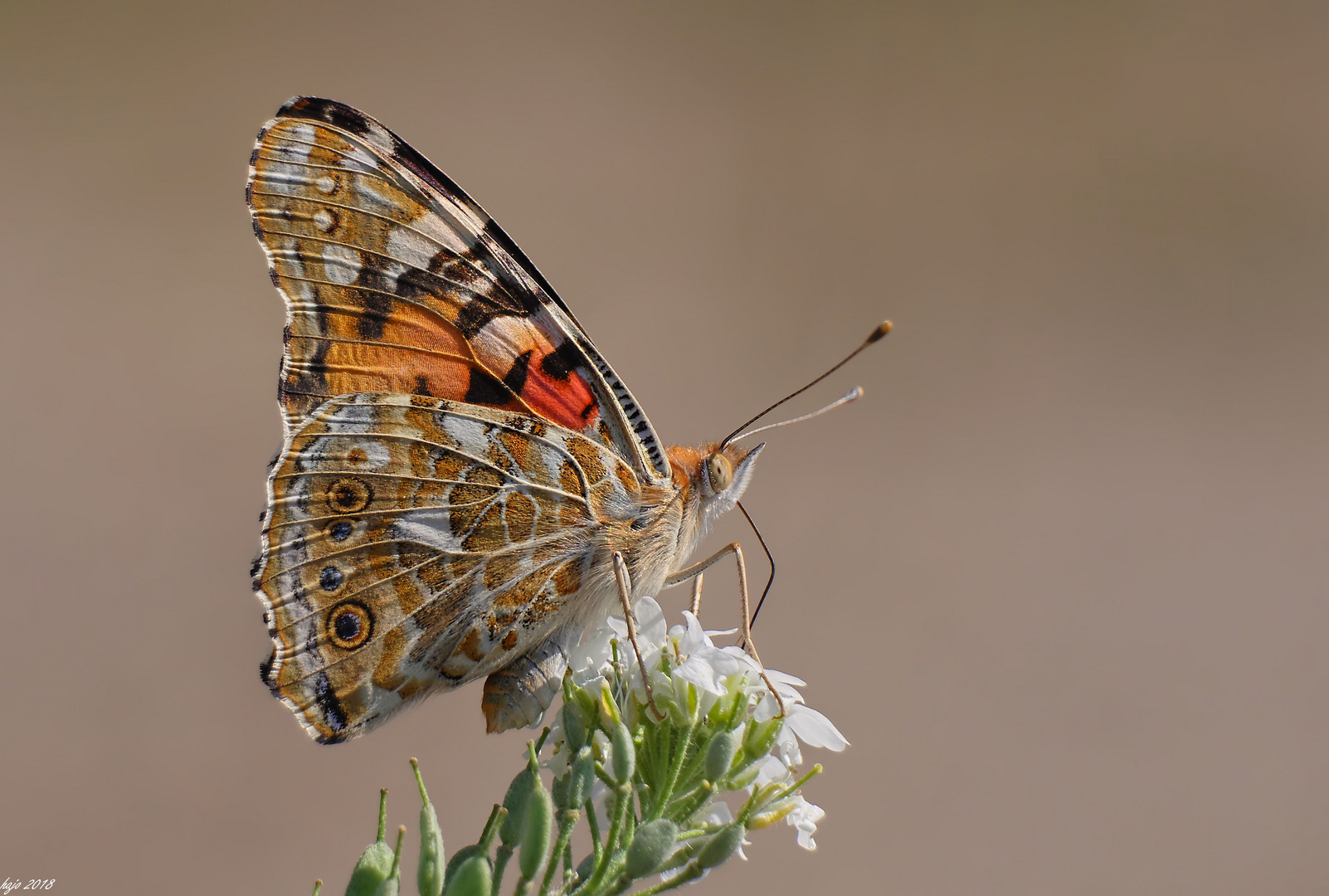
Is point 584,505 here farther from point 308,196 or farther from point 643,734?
point 308,196

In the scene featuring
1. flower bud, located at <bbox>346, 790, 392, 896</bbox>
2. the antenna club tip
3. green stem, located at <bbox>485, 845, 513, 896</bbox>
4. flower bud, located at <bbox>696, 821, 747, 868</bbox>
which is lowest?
flower bud, located at <bbox>696, 821, 747, 868</bbox>

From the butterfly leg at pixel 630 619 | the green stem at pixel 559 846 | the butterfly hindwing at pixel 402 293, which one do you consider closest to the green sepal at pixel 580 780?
the green stem at pixel 559 846

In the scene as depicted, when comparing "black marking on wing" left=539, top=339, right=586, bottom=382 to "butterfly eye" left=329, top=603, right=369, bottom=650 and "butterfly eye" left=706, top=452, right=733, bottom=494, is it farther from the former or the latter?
"butterfly eye" left=329, top=603, right=369, bottom=650

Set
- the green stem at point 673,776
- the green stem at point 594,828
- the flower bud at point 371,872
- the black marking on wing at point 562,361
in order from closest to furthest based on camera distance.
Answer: the flower bud at point 371,872 < the green stem at point 594,828 < the green stem at point 673,776 < the black marking on wing at point 562,361

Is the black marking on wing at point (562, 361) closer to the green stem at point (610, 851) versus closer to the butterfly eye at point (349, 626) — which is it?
the butterfly eye at point (349, 626)

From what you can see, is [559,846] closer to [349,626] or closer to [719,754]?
[719,754]

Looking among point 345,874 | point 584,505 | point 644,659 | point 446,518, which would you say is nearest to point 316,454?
point 446,518

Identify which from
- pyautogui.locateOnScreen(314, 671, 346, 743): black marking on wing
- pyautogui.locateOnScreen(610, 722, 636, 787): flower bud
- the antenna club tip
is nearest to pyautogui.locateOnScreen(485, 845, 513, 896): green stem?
pyautogui.locateOnScreen(610, 722, 636, 787): flower bud
